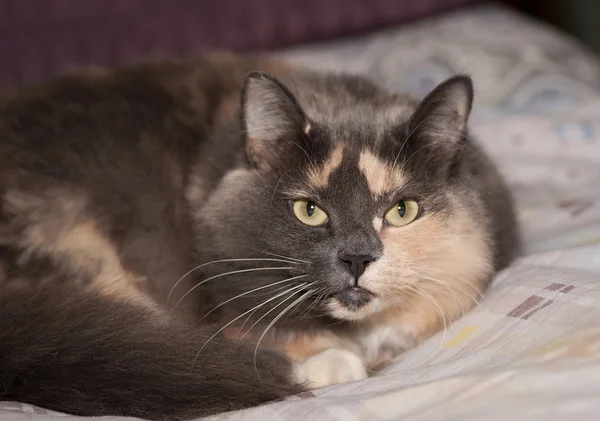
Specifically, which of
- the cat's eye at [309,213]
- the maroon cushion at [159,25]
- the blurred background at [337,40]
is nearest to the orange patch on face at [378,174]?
the cat's eye at [309,213]

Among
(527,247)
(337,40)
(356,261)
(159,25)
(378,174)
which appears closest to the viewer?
(356,261)

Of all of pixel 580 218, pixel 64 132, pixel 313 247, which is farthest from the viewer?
pixel 580 218

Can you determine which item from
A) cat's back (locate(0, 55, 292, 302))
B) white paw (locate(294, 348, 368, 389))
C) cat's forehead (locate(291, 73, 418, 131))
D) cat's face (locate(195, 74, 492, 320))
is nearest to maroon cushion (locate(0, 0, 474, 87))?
cat's back (locate(0, 55, 292, 302))

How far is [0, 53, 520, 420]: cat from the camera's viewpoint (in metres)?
1.28

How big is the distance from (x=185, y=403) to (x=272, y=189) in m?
0.52

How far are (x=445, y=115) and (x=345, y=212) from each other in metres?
0.33

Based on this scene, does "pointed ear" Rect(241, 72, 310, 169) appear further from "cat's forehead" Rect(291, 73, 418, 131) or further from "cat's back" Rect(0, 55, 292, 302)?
"cat's back" Rect(0, 55, 292, 302)

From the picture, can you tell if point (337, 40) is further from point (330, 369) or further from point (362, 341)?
point (330, 369)

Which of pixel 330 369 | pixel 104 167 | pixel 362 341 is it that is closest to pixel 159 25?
pixel 104 167

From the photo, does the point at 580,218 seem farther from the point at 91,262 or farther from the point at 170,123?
the point at 91,262

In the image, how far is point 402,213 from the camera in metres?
1.48

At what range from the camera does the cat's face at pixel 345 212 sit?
1.41 m

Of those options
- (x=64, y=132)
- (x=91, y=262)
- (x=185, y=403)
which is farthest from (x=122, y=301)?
(x=64, y=132)

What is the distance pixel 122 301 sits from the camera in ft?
4.71
